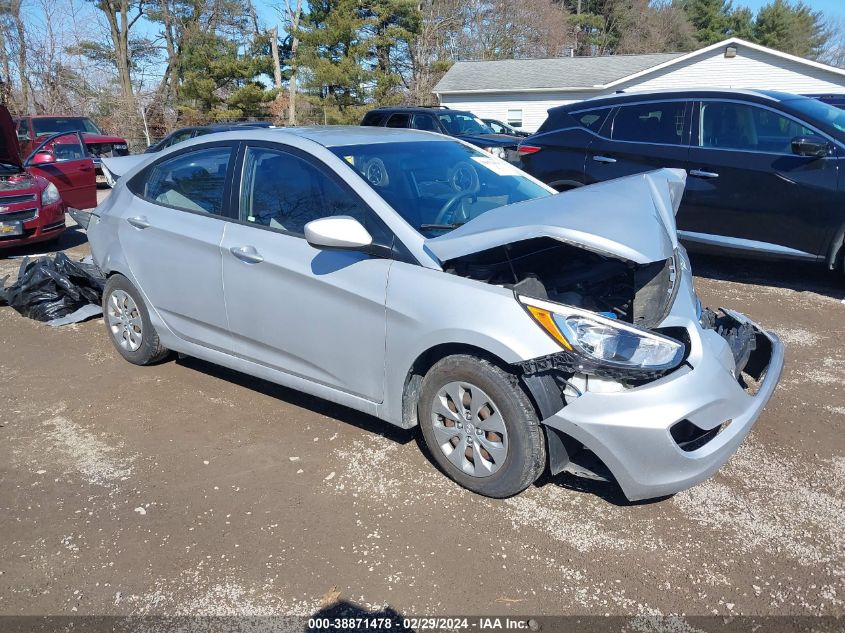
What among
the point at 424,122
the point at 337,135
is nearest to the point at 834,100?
the point at 424,122

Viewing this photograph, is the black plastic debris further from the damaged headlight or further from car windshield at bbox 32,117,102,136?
car windshield at bbox 32,117,102,136

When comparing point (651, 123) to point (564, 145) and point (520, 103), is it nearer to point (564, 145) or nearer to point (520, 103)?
point (564, 145)

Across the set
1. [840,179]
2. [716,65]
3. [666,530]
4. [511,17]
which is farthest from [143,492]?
[511,17]

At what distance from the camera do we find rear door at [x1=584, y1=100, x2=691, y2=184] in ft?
22.4

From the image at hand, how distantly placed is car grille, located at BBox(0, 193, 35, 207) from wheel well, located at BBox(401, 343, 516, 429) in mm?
7138

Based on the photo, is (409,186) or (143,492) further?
(409,186)

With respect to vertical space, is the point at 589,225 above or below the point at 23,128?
Answer: above

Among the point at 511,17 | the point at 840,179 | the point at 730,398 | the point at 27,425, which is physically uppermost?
the point at 511,17

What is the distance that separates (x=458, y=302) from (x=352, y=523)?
1129 millimetres

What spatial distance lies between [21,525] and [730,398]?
3.28m

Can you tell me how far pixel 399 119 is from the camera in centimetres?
1450

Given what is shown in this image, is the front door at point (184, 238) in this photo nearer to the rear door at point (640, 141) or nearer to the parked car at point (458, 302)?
the parked car at point (458, 302)

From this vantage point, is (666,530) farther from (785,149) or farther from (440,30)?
(440,30)

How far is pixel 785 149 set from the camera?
6.22 meters
